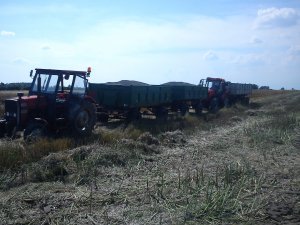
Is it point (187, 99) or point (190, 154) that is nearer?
point (190, 154)

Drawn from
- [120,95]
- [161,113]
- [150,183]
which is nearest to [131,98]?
[120,95]

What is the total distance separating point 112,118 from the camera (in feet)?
62.7

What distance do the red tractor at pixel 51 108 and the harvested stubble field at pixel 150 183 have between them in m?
1.12

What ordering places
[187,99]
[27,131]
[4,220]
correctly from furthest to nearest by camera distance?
1. [187,99]
2. [27,131]
3. [4,220]

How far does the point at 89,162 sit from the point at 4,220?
3.24m

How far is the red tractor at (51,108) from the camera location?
1269 cm

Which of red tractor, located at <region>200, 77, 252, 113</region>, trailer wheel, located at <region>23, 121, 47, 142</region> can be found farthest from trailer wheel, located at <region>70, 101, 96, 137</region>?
red tractor, located at <region>200, 77, 252, 113</region>

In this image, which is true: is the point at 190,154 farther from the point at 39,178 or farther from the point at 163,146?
the point at 39,178

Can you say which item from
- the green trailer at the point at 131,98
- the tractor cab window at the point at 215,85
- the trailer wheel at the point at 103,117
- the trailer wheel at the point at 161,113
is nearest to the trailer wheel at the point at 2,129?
the green trailer at the point at 131,98

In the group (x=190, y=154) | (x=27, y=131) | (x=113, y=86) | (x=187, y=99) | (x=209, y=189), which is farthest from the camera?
(x=187, y=99)

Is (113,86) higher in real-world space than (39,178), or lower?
higher

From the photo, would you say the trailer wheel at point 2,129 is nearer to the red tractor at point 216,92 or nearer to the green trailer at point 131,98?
the green trailer at point 131,98

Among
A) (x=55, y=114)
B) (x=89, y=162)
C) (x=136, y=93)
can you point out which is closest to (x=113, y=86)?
(x=136, y=93)

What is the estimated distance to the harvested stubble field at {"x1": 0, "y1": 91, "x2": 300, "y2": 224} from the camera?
6645 millimetres
